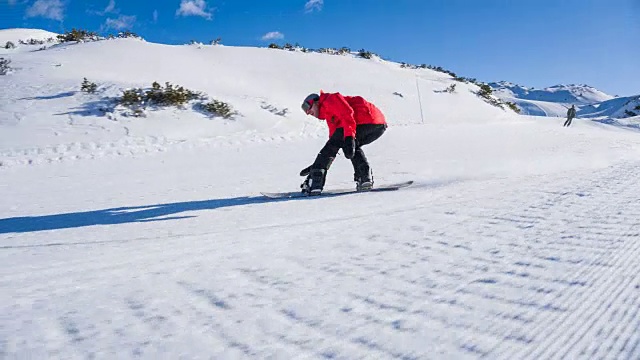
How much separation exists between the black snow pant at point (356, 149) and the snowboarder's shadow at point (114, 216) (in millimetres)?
839

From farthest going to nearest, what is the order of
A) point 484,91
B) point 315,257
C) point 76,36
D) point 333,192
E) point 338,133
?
1. point 484,91
2. point 76,36
3. point 333,192
4. point 338,133
5. point 315,257

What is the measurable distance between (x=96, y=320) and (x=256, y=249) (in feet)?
3.97

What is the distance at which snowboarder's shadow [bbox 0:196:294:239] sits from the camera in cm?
399

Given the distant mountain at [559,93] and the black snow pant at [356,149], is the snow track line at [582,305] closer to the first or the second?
the black snow pant at [356,149]

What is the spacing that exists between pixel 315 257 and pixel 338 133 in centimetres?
286

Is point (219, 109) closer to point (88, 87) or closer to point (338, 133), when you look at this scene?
point (88, 87)

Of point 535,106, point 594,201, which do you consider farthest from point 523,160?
point 535,106

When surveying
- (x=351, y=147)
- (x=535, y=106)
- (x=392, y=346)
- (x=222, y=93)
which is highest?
(x=535, y=106)

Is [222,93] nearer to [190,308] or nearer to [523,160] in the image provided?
[523,160]

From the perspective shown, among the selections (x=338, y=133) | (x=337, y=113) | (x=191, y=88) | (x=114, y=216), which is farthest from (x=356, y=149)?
(x=191, y=88)

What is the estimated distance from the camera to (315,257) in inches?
105

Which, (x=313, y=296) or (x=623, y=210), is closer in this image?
(x=313, y=296)

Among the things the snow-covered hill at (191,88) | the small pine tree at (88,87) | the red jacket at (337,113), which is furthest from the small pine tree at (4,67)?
the red jacket at (337,113)

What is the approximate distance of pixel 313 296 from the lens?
80.4 inches
